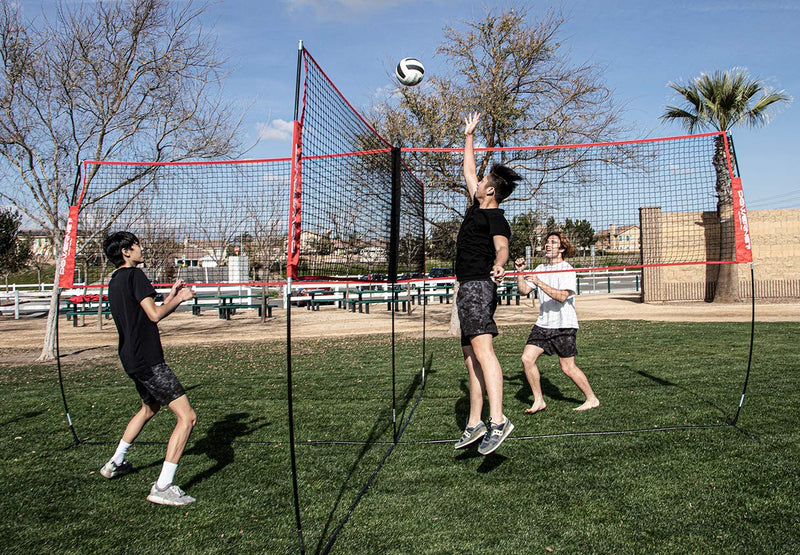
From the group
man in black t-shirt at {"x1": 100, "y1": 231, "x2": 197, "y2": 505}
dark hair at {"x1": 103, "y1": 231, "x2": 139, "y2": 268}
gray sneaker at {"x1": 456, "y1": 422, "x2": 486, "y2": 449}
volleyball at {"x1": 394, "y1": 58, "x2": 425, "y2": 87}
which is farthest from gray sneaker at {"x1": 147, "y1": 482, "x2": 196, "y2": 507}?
volleyball at {"x1": 394, "y1": 58, "x2": 425, "y2": 87}

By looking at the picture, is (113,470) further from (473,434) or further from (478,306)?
(478,306)

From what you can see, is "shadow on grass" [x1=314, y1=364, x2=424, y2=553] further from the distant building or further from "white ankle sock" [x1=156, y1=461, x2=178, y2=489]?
the distant building

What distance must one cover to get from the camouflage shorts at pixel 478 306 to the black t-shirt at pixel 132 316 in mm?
2417

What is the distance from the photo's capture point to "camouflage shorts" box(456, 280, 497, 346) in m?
4.33

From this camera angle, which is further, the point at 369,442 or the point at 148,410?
the point at 369,442

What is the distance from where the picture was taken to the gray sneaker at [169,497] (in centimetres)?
397

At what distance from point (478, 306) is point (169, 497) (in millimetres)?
2686

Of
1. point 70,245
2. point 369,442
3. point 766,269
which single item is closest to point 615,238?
point 369,442

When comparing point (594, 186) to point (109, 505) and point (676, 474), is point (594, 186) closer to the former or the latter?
point (676, 474)

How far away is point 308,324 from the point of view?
1831cm

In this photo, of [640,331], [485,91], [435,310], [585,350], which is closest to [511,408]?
[585,350]

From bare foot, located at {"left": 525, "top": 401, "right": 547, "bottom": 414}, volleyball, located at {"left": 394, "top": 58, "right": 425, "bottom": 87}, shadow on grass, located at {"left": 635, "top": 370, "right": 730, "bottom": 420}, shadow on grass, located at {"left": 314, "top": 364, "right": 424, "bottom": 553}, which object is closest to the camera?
shadow on grass, located at {"left": 314, "top": 364, "right": 424, "bottom": 553}

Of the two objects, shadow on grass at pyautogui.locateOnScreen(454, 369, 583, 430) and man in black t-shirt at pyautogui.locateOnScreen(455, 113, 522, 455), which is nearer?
man in black t-shirt at pyautogui.locateOnScreen(455, 113, 522, 455)

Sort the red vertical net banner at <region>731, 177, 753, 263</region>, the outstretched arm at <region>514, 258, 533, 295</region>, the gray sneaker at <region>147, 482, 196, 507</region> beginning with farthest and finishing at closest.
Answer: the red vertical net banner at <region>731, 177, 753, 263</region> < the outstretched arm at <region>514, 258, 533, 295</region> < the gray sneaker at <region>147, 482, 196, 507</region>
